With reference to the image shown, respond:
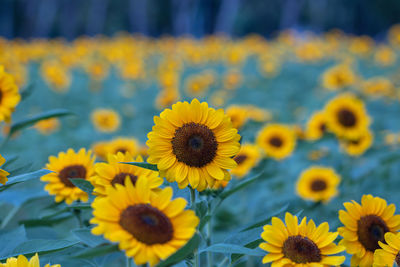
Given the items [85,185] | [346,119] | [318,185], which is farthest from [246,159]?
[85,185]

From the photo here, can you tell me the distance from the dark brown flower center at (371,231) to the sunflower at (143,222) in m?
0.57

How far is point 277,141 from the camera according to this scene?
3.11m

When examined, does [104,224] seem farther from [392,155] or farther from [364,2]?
[364,2]

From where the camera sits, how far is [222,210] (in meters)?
3.36

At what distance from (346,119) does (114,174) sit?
2030mm

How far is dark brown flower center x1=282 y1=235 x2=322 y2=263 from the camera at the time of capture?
3.62 ft

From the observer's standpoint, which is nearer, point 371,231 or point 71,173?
point 371,231

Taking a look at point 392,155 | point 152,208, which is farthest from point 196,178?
point 392,155

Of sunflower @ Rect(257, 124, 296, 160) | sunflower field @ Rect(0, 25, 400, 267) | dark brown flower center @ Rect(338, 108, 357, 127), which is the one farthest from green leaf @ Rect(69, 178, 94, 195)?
dark brown flower center @ Rect(338, 108, 357, 127)

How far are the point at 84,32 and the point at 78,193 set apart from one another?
3186cm

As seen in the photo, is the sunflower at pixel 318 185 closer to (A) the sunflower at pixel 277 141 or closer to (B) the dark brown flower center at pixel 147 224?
(A) the sunflower at pixel 277 141

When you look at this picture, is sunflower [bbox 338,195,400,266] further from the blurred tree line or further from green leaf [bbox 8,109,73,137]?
the blurred tree line

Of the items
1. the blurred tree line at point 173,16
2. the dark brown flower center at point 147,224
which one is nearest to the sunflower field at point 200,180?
the dark brown flower center at point 147,224

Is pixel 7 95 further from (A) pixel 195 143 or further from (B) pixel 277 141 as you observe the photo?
(B) pixel 277 141
